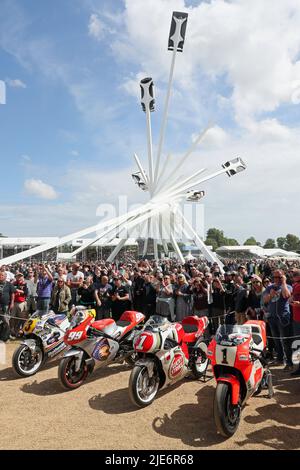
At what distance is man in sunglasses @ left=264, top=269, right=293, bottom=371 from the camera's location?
283 inches

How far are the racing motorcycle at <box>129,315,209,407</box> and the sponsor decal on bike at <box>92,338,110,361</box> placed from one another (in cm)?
95

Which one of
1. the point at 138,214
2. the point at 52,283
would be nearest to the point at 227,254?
the point at 138,214

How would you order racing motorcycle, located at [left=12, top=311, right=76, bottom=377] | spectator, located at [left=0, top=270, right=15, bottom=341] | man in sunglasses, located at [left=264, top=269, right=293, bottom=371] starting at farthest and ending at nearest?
spectator, located at [left=0, top=270, right=15, bottom=341] → man in sunglasses, located at [left=264, top=269, right=293, bottom=371] → racing motorcycle, located at [left=12, top=311, right=76, bottom=377]

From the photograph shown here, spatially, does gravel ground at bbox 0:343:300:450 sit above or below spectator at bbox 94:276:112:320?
below

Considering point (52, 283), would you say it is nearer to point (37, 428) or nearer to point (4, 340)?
point (4, 340)

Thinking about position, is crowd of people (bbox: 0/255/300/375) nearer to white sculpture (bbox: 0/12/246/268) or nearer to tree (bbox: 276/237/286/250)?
white sculpture (bbox: 0/12/246/268)

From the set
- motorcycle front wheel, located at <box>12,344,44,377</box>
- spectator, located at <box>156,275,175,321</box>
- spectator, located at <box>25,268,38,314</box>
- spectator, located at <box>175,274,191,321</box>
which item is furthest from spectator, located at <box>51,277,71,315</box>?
spectator, located at <box>175,274,191,321</box>

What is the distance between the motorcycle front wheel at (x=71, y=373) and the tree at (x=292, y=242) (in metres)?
101

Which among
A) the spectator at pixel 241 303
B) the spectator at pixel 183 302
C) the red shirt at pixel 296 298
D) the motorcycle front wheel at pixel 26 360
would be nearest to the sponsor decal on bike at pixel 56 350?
the motorcycle front wheel at pixel 26 360

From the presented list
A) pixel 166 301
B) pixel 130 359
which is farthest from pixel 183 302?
pixel 130 359

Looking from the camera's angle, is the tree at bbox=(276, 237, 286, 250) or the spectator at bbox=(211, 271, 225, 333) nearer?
the spectator at bbox=(211, 271, 225, 333)

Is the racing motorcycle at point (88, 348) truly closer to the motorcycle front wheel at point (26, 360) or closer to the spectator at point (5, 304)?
the motorcycle front wheel at point (26, 360)

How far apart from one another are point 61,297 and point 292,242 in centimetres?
9991

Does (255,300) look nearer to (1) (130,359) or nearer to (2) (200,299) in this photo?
(2) (200,299)
